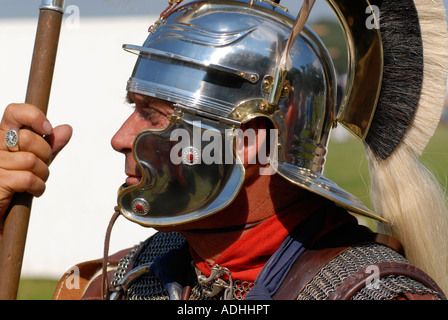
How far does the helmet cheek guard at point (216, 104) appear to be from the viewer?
2.58 m

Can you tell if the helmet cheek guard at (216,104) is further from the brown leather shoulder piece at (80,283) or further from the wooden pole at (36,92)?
the brown leather shoulder piece at (80,283)

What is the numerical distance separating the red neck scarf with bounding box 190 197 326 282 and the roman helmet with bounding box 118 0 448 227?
0.20m

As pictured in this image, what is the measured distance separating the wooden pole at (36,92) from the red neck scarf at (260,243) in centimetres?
84

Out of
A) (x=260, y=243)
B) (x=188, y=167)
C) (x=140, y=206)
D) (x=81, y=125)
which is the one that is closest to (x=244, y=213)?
(x=260, y=243)

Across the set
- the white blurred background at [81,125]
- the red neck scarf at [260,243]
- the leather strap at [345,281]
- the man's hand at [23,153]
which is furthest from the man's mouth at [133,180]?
the white blurred background at [81,125]

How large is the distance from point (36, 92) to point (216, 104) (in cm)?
74

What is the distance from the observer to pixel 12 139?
99.2 inches

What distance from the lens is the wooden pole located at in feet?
8.30

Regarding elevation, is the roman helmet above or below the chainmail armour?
above

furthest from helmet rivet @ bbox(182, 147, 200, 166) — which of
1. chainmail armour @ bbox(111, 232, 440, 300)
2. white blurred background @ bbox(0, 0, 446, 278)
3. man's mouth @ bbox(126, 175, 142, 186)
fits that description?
white blurred background @ bbox(0, 0, 446, 278)

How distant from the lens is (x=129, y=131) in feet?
8.92

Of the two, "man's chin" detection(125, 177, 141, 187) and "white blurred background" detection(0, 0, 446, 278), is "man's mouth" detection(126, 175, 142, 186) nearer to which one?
"man's chin" detection(125, 177, 141, 187)

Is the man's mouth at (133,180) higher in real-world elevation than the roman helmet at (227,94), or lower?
lower

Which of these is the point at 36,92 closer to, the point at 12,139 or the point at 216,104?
the point at 12,139
